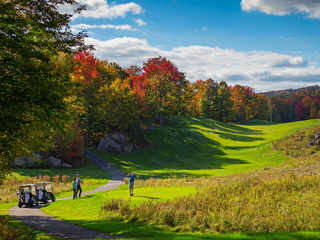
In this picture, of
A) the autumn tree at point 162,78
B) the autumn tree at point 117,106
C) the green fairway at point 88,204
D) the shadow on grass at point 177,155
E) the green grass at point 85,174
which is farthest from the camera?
the autumn tree at point 162,78

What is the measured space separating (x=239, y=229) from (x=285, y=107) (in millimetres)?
151550

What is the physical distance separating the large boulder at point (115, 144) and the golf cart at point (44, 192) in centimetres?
2983

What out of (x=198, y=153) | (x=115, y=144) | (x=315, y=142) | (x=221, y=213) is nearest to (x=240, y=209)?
(x=221, y=213)

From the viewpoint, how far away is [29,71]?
14.4m

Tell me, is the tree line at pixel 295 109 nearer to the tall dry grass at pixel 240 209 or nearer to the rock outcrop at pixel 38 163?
the rock outcrop at pixel 38 163

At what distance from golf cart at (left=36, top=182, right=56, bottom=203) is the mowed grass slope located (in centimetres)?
1632

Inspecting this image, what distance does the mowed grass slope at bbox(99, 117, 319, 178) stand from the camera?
46.1m

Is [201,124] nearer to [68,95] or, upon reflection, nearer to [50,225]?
[68,95]

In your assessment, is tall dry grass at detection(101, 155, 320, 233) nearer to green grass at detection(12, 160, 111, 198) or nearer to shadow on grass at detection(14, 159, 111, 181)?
green grass at detection(12, 160, 111, 198)

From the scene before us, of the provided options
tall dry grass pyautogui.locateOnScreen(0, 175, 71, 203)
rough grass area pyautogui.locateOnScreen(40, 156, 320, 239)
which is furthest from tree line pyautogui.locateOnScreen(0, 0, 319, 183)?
rough grass area pyautogui.locateOnScreen(40, 156, 320, 239)

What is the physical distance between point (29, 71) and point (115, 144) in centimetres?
4448

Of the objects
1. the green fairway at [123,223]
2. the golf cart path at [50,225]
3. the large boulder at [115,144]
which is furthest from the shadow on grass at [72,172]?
the green fairway at [123,223]

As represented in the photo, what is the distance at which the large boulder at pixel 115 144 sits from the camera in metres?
57.7

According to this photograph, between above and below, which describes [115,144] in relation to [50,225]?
above
